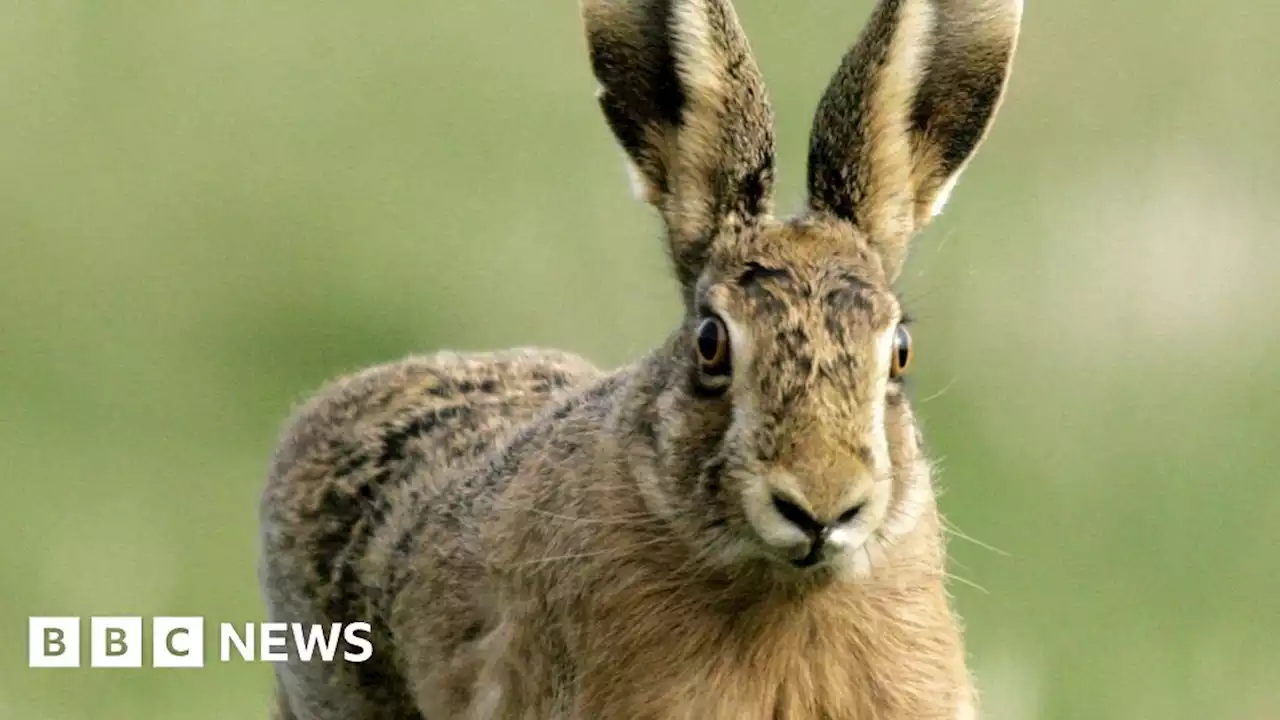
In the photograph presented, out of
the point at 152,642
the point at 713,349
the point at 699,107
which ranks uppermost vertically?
the point at 699,107

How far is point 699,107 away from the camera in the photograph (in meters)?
2.73

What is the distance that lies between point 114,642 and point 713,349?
5.36 ft

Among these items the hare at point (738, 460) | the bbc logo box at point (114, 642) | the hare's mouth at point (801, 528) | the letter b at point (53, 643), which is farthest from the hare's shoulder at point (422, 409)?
the hare's mouth at point (801, 528)

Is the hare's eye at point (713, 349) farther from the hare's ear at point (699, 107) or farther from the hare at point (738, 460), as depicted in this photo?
the hare's ear at point (699, 107)

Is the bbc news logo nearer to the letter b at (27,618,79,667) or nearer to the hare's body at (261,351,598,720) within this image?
the letter b at (27,618,79,667)

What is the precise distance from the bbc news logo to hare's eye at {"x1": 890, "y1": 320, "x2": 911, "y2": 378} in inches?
55.3

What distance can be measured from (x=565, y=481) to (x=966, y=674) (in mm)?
655

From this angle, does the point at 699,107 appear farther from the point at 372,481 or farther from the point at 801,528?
the point at 372,481

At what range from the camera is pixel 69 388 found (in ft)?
14.6

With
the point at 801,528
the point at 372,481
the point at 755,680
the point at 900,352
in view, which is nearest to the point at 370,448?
the point at 372,481

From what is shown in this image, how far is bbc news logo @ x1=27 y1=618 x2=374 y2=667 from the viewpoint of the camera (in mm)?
3648

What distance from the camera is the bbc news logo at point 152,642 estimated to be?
365cm

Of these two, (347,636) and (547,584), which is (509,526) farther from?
(347,636)

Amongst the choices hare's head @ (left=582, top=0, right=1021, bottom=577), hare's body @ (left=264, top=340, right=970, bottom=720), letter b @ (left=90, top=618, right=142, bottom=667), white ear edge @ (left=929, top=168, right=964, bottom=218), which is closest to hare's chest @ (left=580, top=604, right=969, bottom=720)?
hare's body @ (left=264, top=340, right=970, bottom=720)
